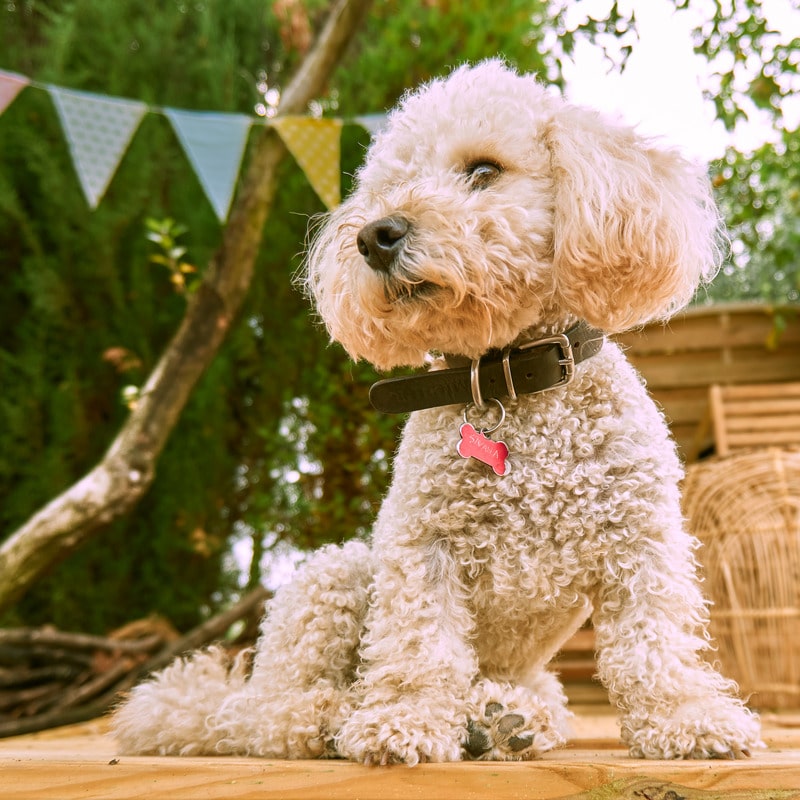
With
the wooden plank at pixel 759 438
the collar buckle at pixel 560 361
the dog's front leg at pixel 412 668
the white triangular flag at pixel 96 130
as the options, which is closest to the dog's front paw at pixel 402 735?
the dog's front leg at pixel 412 668

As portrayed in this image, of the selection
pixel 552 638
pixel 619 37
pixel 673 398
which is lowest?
pixel 552 638

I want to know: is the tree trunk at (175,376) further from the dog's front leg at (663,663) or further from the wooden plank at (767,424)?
the dog's front leg at (663,663)

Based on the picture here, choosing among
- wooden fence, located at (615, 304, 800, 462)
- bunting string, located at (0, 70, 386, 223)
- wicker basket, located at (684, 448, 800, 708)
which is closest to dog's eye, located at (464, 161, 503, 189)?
bunting string, located at (0, 70, 386, 223)

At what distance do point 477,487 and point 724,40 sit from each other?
1.58m

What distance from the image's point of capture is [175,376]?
2.91 m

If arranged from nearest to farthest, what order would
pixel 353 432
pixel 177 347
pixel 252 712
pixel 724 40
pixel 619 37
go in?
pixel 252 712 → pixel 619 37 → pixel 724 40 → pixel 177 347 → pixel 353 432

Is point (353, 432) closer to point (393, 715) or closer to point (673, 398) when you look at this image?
point (673, 398)

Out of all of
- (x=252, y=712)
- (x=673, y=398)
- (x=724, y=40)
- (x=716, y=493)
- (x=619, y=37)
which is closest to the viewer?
(x=252, y=712)

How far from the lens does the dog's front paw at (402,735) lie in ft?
3.86

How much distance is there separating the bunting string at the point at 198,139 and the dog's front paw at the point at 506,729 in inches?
67.7

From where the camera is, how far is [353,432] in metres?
3.22

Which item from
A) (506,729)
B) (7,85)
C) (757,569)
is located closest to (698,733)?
(506,729)

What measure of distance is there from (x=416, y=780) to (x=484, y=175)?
0.87 metres

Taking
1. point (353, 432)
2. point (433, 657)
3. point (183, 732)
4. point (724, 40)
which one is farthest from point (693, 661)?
point (353, 432)
